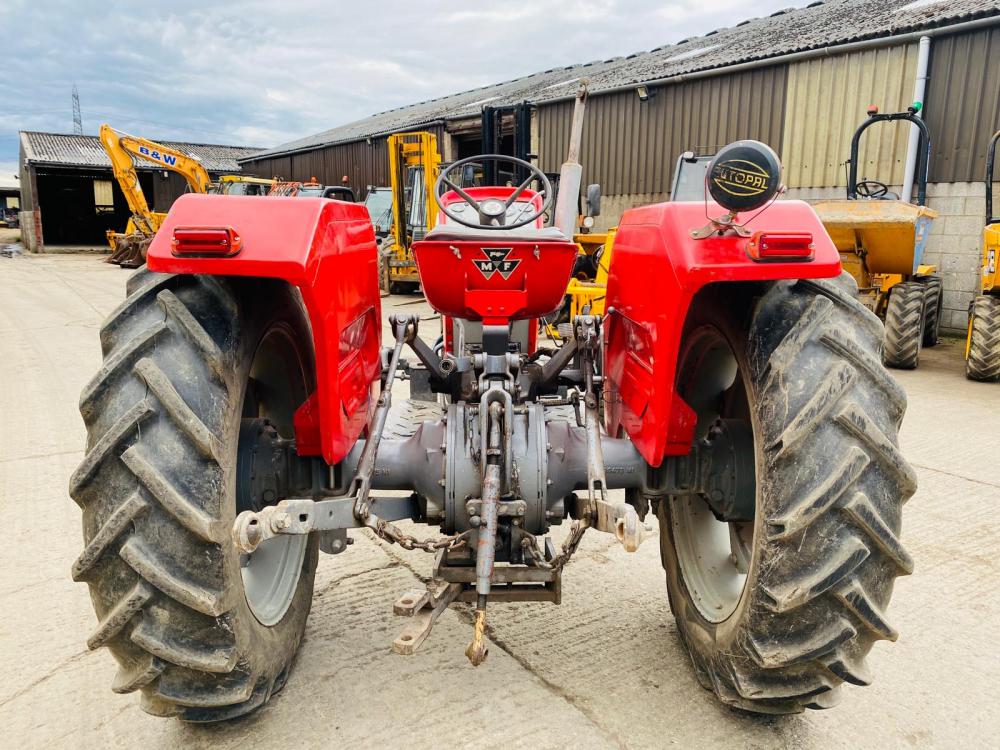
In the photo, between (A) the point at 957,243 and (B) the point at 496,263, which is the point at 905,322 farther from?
(B) the point at 496,263

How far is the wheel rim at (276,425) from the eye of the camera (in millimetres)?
2227

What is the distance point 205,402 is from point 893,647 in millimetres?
2292

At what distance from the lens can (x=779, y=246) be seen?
5.56ft

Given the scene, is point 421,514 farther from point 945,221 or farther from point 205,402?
point 945,221

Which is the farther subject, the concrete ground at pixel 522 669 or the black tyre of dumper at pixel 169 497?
the concrete ground at pixel 522 669

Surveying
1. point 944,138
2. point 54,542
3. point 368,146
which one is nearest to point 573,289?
point 944,138

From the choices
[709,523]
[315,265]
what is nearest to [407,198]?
[709,523]

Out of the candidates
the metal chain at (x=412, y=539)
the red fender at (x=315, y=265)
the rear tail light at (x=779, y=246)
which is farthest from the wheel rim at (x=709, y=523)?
the red fender at (x=315, y=265)

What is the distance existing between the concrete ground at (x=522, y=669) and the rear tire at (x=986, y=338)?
330cm

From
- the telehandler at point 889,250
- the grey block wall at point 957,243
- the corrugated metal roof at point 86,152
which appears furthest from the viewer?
the corrugated metal roof at point 86,152

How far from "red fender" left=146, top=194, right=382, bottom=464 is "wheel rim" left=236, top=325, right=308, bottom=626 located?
0.24 metres

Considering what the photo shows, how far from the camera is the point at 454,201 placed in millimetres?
3803

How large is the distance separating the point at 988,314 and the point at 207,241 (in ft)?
22.0

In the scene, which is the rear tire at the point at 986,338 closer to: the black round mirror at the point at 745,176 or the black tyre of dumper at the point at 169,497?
the black round mirror at the point at 745,176
